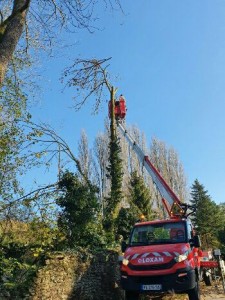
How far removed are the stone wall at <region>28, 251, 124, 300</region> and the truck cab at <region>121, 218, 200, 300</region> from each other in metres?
1.44

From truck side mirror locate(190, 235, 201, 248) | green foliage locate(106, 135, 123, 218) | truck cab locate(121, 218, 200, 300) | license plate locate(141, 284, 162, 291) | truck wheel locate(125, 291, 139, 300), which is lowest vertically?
truck wheel locate(125, 291, 139, 300)

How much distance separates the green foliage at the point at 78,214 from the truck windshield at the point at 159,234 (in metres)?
2.83

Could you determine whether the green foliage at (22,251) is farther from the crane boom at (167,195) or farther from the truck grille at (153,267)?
the crane boom at (167,195)

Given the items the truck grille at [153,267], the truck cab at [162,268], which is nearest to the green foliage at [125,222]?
the truck cab at [162,268]

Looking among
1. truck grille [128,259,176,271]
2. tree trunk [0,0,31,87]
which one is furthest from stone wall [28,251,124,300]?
tree trunk [0,0,31,87]

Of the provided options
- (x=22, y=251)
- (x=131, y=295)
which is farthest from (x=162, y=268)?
(x=22, y=251)

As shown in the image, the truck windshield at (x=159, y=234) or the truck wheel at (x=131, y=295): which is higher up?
the truck windshield at (x=159, y=234)

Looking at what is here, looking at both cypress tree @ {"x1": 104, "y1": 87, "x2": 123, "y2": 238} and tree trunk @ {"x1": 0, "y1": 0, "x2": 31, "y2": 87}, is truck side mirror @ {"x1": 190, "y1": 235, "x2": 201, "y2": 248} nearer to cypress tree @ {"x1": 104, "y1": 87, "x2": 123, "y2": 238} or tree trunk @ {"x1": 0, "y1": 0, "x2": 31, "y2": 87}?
tree trunk @ {"x1": 0, "y1": 0, "x2": 31, "y2": 87}

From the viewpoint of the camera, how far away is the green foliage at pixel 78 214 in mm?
13188

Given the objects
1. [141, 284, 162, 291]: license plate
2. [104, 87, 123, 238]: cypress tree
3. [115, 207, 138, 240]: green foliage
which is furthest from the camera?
[104, 87, 123, 238]: cypress tree

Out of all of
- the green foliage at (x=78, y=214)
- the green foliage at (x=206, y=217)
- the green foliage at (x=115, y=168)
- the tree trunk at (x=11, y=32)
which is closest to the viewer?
the tree trunk at (x=11, y=32)

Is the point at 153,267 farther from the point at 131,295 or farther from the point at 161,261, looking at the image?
the point at 131,295

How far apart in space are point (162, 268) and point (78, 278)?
2.57 m

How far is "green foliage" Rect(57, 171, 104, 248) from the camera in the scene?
13.2 meters
